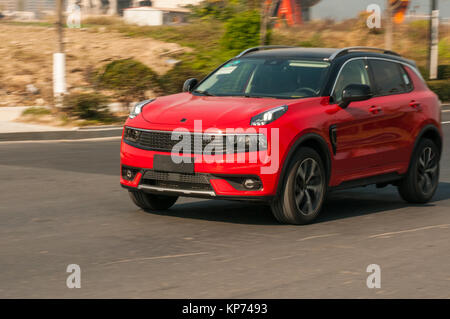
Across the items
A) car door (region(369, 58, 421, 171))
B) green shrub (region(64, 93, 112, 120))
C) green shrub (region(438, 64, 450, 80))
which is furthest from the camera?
green shrub (region(438, 64, 450, 80))

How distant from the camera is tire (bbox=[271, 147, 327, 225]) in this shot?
826cm

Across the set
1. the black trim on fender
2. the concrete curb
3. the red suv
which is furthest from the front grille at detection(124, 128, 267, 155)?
the concrete curb

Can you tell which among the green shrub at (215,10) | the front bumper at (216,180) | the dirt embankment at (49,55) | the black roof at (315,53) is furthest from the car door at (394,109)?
the green shrub at (215,10)

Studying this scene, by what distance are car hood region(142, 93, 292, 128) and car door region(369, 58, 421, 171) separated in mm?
1520

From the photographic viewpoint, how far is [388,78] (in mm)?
9945

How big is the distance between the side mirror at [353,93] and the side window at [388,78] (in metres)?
0.76

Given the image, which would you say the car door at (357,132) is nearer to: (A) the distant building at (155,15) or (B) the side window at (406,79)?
(B) the side window at (406,79)

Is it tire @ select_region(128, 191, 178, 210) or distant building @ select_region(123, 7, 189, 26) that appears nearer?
tire @ select_region(128, 191, 178, 210)

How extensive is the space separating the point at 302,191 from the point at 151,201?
1630 mm

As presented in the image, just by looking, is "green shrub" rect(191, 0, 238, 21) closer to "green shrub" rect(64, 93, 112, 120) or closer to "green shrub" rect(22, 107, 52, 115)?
"green shrub" rect(64, 93, 112, 120)

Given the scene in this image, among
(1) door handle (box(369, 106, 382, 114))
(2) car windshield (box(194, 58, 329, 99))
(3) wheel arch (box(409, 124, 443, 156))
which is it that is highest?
(2) car windshield (box(194, 58, 329, 99))

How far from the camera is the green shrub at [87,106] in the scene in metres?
19.6
